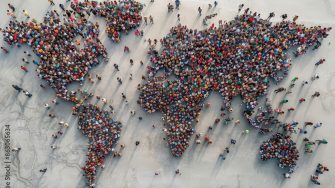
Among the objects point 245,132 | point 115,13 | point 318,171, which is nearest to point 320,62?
point 245,132

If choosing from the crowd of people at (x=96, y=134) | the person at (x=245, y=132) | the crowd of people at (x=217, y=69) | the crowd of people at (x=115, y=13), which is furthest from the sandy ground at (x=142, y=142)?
the crowd of people at (x=115, y=13)

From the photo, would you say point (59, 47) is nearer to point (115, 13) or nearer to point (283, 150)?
point (115, 13)

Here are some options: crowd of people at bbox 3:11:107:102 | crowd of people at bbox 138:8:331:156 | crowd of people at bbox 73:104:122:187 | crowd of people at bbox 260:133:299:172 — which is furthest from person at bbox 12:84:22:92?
crowd of people at bbox 260:133:299:172

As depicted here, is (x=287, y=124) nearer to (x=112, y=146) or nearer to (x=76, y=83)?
(x=112, y=146)

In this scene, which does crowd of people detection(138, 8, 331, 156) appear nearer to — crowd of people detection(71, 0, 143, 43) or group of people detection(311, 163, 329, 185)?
crowd of people detection(71, 0, 143, 43)

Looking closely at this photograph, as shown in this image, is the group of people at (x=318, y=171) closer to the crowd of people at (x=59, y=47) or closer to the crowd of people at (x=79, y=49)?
the crowd of people at (x=79, y=49)

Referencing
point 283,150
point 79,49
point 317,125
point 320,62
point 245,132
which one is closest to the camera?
point 283,150
